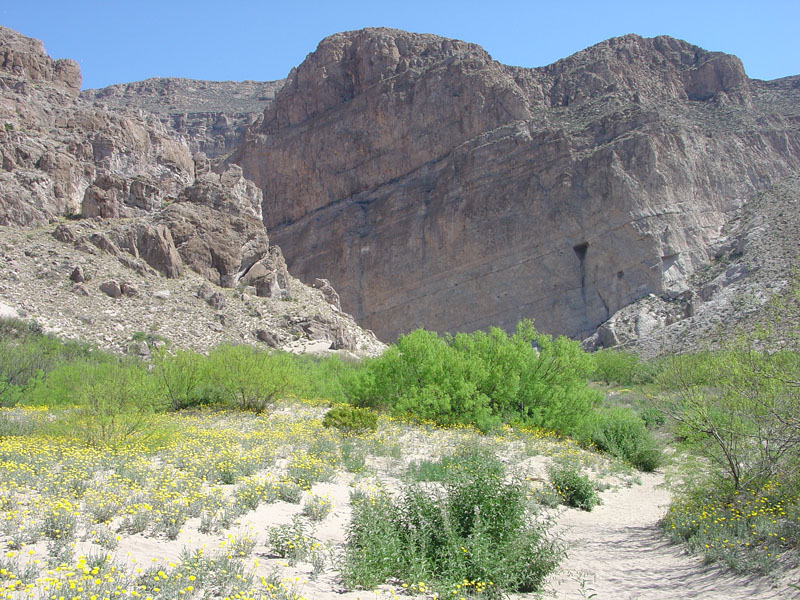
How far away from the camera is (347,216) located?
250 ft

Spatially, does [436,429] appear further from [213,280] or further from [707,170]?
[707,170]

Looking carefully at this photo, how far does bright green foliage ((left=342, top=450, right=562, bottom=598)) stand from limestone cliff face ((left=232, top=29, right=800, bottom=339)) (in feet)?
171

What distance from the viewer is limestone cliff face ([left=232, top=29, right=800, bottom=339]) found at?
60031 mm

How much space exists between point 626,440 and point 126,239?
32845mm

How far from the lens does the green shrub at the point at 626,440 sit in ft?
57.7

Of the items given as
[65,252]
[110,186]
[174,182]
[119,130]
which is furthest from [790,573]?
[119,130]

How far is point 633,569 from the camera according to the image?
8.65m

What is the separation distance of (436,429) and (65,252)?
28.1 metres

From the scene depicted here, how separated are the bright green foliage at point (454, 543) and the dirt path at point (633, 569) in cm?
64

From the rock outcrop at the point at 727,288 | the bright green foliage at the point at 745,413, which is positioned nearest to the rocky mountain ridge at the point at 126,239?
the rock outcrop at the point at 727,288

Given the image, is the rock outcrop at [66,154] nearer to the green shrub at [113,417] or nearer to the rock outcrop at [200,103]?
the green shrub at [113,417]

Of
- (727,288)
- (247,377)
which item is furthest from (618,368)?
(247,377)

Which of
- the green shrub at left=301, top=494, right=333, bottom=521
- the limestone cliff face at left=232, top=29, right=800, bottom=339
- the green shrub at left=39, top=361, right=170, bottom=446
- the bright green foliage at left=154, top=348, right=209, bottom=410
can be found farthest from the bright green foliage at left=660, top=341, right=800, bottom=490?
the limestone cliff face at left=232, top=29, right=800, bottom=339

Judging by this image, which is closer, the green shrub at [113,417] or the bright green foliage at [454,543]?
the bright green foliage at [454,543]
